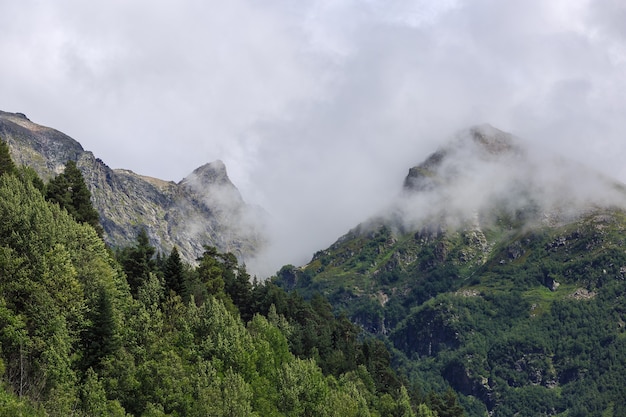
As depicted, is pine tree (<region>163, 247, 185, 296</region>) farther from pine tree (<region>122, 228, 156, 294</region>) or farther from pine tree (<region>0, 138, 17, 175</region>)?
pine tree (<region>0, 138, 17, 175</region>)

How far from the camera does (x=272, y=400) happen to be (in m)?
137

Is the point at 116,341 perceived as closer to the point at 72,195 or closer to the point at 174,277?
the point at 174,277

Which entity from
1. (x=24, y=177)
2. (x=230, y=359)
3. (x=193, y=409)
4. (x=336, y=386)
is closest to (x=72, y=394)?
(x=193, y=409)

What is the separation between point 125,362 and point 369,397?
93657 mm

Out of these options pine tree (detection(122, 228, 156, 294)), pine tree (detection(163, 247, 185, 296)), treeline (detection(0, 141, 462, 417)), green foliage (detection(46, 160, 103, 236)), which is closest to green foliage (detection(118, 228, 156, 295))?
pine tree (detection(122, 228, 156, 294))

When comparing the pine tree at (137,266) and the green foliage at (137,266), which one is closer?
the green foliage at (137,266)

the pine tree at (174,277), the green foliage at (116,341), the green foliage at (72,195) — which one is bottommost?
the green foliage at (116,341)

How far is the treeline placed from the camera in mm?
91125

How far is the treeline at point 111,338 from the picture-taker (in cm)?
9112

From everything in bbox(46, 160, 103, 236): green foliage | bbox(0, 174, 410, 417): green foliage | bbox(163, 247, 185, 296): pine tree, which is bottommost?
bbox(0, 174, 410, 417): green foliage

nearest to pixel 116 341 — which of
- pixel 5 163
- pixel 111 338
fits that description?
pixel 111 338

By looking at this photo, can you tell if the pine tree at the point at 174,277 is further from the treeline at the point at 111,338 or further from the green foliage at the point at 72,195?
Result: the green foliage at the point at 72,195

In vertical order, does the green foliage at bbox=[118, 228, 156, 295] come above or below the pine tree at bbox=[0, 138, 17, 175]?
below

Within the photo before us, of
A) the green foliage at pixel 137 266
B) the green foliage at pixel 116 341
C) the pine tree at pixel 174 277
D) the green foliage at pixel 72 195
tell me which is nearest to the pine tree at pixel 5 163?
the green foliage at pixel 72 195
